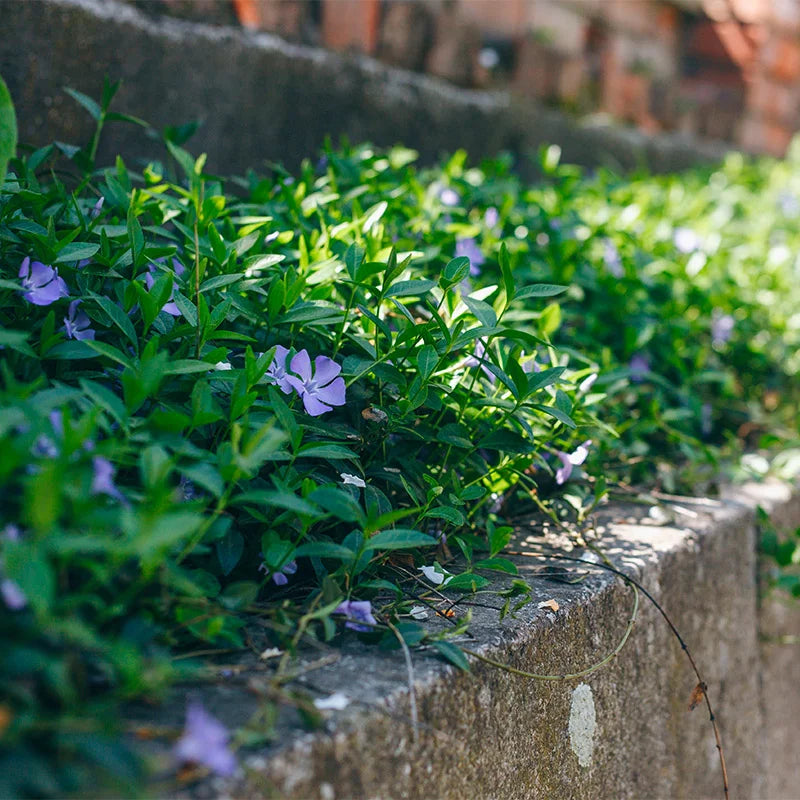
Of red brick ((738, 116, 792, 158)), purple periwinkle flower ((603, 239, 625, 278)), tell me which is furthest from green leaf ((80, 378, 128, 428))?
red brick ((738, 116, 792, 158))

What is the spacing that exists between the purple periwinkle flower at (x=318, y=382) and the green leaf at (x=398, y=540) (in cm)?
19

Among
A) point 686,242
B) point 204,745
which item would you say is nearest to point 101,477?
point 204,745

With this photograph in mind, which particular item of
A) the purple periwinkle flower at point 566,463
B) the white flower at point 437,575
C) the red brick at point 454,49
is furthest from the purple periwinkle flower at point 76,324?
the red brick at point 454,49

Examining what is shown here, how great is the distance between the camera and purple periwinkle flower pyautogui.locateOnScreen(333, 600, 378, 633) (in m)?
0.90

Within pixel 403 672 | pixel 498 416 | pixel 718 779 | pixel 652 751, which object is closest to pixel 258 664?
pixel 403 672

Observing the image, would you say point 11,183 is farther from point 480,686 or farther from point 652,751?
point 652,751

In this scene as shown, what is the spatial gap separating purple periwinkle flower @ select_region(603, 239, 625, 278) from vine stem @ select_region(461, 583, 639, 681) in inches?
35.1

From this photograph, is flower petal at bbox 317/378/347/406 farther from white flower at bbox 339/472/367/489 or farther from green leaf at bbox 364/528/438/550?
green leaf at bbox 364/528/438/550

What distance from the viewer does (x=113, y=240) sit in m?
1.21

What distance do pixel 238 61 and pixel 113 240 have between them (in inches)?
35.5

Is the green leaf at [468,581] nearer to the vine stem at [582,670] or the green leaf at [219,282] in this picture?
the vine stem at [582,670]

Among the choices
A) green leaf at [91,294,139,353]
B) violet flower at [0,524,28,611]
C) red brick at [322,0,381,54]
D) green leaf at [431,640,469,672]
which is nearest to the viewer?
violet flower at [0,524,28,611]

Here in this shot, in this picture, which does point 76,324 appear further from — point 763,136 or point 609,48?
point 763,136

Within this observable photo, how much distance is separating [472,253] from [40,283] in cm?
78
